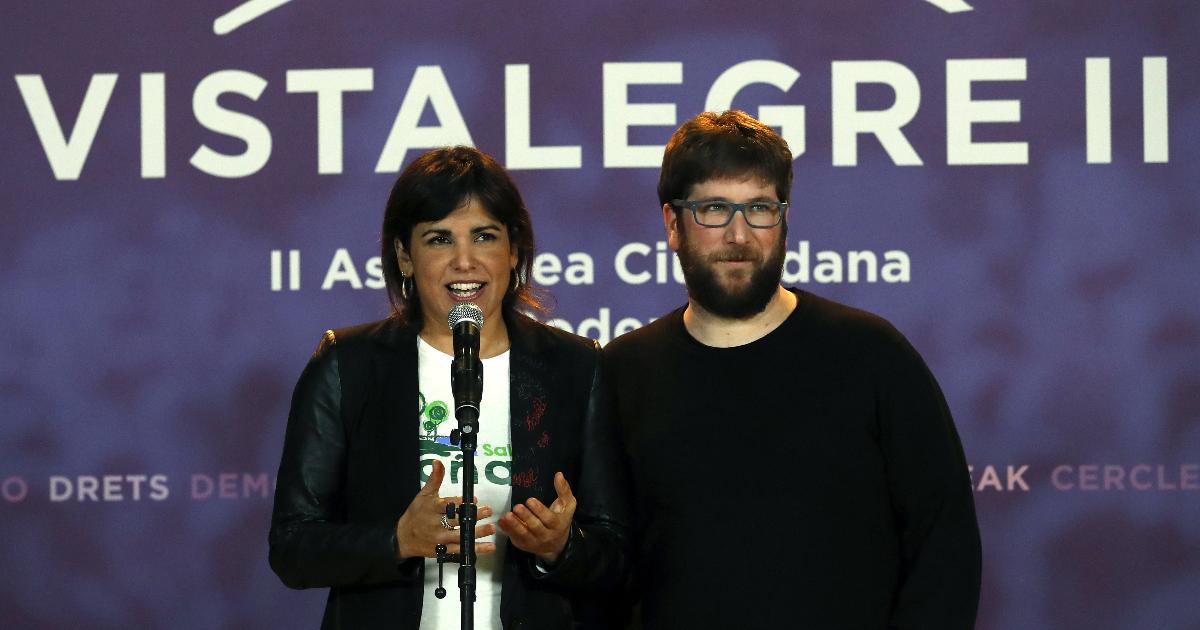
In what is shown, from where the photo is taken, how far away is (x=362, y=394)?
255cm

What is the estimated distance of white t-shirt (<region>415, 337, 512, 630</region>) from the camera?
8.23 ft

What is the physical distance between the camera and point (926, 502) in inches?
103

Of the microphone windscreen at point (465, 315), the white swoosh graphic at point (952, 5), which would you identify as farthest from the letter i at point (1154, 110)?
the microphone windscreen at point (465, 315)

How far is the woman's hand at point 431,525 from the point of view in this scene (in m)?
2.27

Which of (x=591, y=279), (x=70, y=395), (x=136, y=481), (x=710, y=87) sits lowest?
(x=136, y=481)

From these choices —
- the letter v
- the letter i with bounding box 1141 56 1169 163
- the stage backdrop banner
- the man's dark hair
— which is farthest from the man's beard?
the letter v

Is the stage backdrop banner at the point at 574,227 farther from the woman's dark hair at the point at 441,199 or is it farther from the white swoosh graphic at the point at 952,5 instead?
the woman's dark hair at the point at 441,199

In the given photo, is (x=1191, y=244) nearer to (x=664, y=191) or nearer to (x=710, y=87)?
(x=710, y=87)

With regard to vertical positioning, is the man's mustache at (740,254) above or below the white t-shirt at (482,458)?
above

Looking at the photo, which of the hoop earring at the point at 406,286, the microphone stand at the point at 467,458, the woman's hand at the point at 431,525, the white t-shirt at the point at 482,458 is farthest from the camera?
the hoop earring at the point at 406,286

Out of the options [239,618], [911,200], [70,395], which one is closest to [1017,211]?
[911,200]

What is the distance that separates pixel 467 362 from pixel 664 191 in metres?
0.77

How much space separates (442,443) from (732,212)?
2.31 feet

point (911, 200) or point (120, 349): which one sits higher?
point (911, 200)
